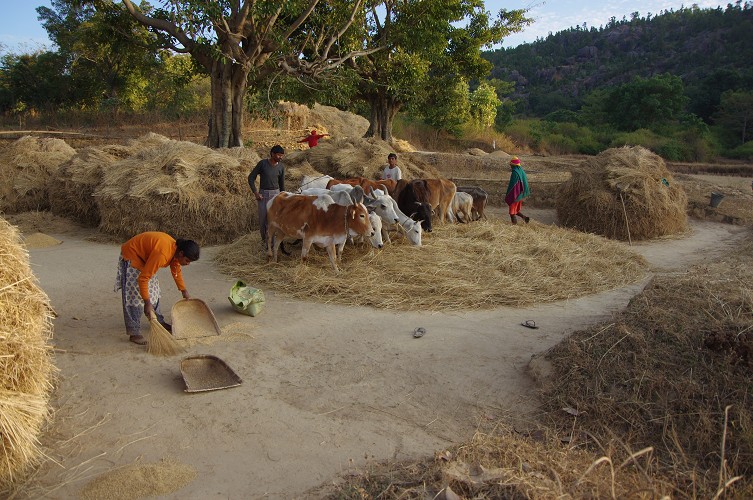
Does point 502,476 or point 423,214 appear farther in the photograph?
point 423,214

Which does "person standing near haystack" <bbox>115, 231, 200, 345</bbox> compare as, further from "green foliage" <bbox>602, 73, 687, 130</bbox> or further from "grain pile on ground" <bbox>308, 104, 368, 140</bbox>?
"green foliage" <bbox>602, 73, 687, 130</bbox>

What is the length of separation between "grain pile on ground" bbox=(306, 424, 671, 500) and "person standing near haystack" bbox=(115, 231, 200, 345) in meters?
2.76

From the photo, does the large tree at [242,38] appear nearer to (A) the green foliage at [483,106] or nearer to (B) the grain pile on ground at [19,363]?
(B) the grain pile on ground at [19,363]

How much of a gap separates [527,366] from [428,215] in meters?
5.29

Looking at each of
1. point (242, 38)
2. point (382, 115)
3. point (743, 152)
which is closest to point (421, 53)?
point (382, 115)

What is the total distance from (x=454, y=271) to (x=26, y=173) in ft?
36.3

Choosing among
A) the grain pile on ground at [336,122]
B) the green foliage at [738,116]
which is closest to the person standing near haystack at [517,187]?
the grain pile on ground at [336,122]

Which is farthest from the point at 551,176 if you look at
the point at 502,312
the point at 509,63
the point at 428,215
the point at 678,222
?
the point at 509,63

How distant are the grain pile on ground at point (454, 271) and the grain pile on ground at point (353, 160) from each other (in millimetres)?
4152

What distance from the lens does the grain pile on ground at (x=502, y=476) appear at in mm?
2863

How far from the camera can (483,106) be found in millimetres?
27750

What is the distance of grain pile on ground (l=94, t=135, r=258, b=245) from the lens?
10227 mm

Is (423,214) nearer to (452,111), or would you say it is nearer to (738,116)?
(452,111)

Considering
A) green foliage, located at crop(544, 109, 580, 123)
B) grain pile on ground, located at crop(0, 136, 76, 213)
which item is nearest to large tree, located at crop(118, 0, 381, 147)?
grain pile on ground, located at crop(0, 136, 76, 213)
